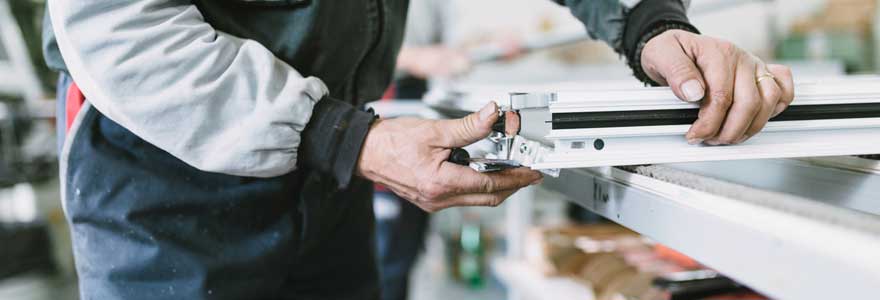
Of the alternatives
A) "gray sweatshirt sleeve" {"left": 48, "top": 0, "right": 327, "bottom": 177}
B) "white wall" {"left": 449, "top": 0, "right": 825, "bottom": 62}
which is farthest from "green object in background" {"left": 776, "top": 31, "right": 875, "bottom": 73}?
"gray sweatshirt sleeve" {"left": 48, "top": 0, "right": 327, "bottom": 177}

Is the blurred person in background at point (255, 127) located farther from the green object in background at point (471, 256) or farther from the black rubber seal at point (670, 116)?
Answer: the green object in background at point (471, 256)

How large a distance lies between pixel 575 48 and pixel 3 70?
2804 mm

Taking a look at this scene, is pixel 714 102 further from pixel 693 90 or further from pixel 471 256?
pixel 471 256

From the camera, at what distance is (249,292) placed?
0.80 meters

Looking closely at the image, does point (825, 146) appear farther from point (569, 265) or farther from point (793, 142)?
point (569, 265)

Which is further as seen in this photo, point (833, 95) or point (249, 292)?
point (249, 292)

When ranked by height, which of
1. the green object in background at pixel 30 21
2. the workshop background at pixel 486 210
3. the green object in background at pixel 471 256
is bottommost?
the green object in background at pixel 471 256

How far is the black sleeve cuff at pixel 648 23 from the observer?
2.48 feet

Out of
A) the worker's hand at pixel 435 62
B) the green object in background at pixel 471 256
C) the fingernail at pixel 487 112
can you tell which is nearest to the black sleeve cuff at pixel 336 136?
the fingernail at pixel 487 112

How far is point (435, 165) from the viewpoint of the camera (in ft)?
1.92

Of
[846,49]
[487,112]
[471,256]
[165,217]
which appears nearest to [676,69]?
[487,112]

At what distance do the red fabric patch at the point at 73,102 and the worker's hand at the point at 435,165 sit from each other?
13.3 inches

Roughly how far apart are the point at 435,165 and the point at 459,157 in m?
0.03

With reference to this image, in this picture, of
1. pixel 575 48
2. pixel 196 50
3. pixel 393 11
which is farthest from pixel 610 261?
pixel 575 48
